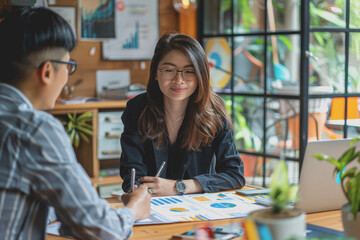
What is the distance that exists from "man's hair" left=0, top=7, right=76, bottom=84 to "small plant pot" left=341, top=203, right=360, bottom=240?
0.82m

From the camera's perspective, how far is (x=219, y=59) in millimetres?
4324

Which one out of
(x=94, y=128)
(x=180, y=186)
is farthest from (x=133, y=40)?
(x=180, y=186)

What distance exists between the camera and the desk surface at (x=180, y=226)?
4.67ft

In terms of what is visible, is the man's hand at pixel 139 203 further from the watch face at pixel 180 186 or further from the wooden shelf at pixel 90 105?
the wooden shelf at pixel 90 105

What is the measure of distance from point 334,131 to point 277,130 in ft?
1.50

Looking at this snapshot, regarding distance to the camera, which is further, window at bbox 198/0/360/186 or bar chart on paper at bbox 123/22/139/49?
bar chart on paper at bbox 123/22/139/49

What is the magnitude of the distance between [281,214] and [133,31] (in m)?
3.78

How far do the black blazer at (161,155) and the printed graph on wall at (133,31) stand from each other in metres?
2.33

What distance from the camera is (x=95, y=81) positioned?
4.55 m

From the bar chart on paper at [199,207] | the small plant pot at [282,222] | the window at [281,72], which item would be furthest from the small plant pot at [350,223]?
the window at [281,72]

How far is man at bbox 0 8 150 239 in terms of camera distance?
115cm

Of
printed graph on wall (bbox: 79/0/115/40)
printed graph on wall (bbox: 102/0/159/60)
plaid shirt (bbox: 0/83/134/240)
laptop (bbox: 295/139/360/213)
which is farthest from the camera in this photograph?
printed graph on wall (bbox: 102/0/159/60)

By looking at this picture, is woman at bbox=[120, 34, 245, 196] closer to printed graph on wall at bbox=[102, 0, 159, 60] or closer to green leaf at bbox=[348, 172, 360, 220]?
green leaf at bbox=[348, 172, 360, 220]

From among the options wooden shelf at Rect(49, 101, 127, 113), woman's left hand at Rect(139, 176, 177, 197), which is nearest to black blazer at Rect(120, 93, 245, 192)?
→ woman's left hand at Rect(139, 176, 177, 197)
